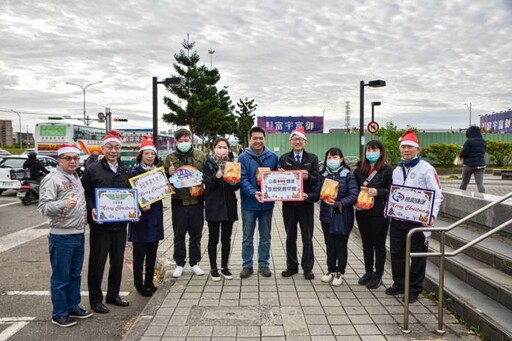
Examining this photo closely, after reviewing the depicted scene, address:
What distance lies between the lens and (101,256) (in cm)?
498

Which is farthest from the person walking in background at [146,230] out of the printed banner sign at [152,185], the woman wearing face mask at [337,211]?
the woman wearing face mask at [337,211]

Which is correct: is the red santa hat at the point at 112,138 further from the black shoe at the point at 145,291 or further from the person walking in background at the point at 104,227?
the black shoe at the point at 145,291

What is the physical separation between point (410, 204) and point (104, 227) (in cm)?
360

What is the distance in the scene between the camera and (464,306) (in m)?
4.41

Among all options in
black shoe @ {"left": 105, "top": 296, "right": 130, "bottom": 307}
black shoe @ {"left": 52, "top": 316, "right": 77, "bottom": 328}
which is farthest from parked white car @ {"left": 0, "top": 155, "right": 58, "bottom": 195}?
black shoe @ {"left": 52, "top": 316, "right": 77, "bottom": 328}

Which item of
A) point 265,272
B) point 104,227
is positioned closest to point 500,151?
point 265,272

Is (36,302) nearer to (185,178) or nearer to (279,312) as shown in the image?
(185,178)

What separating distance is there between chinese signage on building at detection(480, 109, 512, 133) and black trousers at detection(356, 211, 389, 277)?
6117 centimetres

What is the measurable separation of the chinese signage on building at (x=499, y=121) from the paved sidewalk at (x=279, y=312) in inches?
2430

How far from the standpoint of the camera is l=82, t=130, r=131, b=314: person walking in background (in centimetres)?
490

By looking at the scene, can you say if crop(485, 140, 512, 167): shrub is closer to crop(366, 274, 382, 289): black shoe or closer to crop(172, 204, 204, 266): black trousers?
crop(366, 274, 382, 289): black shoe

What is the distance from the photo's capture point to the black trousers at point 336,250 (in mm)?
5641

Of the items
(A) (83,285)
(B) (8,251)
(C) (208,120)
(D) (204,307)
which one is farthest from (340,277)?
(C) (208,120)

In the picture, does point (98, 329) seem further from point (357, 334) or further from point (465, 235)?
point (465, 235)
